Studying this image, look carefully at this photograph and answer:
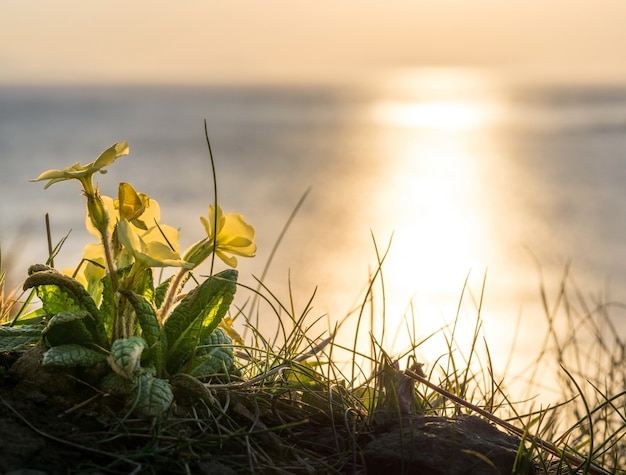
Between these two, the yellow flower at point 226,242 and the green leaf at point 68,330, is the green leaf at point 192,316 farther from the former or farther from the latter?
the green leaf at point 68,330

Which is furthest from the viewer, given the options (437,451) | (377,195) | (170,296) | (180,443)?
(377,195)

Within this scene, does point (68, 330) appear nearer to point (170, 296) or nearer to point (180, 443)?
point (170, 296)

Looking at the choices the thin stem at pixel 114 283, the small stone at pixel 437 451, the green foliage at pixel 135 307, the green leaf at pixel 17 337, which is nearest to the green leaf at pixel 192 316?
the green foliage at pixel 135 307

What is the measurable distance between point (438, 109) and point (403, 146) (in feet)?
217

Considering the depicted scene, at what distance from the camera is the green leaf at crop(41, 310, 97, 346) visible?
5.59 ft

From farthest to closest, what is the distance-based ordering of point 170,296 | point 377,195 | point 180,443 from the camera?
point 377,195 → point 170,296 → point 180,443

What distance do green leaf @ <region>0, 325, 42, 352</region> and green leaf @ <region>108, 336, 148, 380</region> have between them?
0.29 metres

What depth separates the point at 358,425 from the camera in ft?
6.02

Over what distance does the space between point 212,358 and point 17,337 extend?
422 mm

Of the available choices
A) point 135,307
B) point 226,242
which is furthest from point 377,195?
point 135,307

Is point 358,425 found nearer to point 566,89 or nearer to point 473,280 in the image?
point 473,280

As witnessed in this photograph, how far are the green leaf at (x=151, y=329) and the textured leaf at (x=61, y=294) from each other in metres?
0.10

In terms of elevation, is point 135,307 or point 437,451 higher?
point 135,307

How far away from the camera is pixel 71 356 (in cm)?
167
